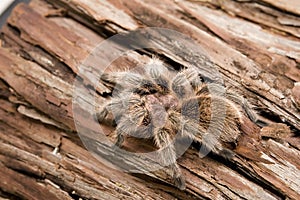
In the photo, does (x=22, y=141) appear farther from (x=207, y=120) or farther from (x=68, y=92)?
(x=207, y=120)

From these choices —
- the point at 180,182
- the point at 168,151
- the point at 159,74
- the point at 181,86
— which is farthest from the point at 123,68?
the point at 180,182

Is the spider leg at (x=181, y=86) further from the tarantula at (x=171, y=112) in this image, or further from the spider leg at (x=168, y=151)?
the spider leg at (x=168, y=151)

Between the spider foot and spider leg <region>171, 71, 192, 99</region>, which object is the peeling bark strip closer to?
the spider foot

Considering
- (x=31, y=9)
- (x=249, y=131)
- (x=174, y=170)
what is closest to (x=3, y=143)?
(x=31, y=9)

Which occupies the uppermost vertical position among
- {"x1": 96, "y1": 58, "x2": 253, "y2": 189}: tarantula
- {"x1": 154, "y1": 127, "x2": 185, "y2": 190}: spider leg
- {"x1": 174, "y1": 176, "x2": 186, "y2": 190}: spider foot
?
{"x1": 96, "y1": 58, "x2": 253, "y2": 189}: tarantula

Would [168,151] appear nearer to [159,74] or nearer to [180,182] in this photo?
[180,182]

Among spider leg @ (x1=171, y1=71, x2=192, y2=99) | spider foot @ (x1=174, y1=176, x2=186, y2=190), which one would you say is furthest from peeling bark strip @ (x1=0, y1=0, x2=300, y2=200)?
spider leg @ (x1=171, y1=71, x2=192, y2=99)
